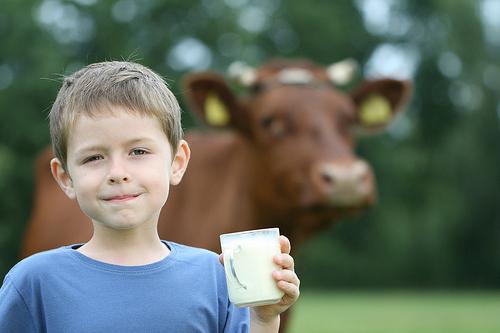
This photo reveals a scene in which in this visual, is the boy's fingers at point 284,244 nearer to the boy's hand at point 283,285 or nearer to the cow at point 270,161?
the boy's hand at point 283,285

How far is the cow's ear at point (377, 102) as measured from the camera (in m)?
6.65

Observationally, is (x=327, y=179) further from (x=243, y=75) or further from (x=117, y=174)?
(x=117, y=174)

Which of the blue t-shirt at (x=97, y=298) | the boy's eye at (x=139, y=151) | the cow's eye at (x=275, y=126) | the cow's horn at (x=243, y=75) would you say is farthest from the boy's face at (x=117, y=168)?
the cow's horn at (x=243, y=75)

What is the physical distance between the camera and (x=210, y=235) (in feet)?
19.0

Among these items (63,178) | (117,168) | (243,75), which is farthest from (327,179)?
(117,168)

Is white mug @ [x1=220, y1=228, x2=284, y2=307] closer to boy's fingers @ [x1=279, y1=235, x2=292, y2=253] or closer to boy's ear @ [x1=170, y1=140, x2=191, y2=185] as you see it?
boy's fingers @ [x1=279, y1=235, x2=292, y2=253]

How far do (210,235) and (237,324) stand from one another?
352 cm

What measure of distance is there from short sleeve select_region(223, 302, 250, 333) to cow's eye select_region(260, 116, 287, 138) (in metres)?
3.43

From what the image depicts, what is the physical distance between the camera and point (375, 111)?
22.0ft

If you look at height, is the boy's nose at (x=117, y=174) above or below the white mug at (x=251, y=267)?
above

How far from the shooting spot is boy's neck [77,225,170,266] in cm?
220

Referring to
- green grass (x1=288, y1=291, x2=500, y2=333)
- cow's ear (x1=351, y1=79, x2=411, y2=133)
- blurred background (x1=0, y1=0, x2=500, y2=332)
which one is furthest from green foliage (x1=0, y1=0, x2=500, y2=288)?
cow's ear (x1=351, y1=79, x2=411, y2=133)

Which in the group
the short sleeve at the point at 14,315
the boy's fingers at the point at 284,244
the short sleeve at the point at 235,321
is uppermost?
the boy's fingers at the point at 284,244

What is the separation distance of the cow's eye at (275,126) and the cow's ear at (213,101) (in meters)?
0.27
